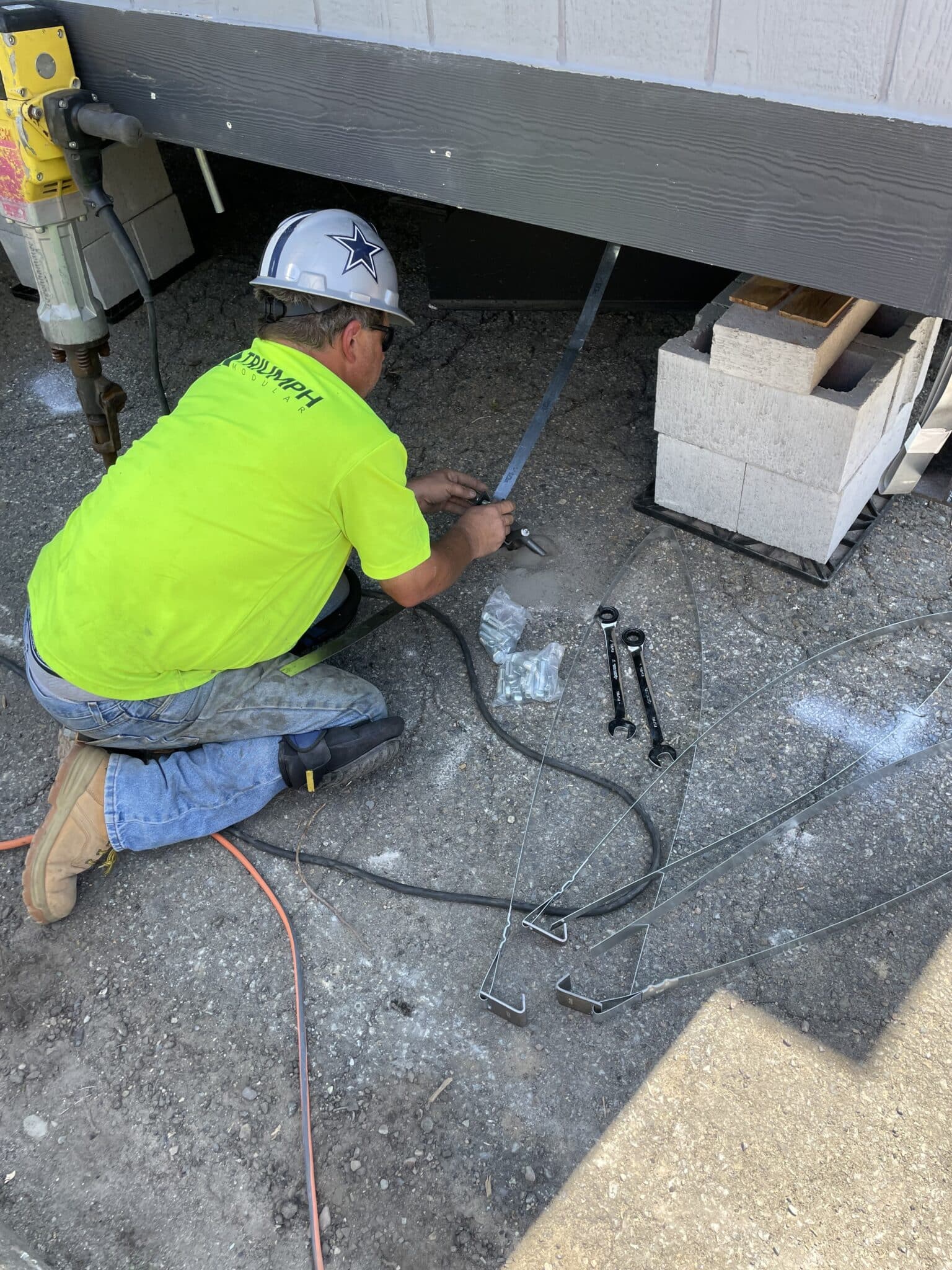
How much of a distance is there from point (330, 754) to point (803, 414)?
1487 mm

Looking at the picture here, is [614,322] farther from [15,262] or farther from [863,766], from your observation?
[15,262]

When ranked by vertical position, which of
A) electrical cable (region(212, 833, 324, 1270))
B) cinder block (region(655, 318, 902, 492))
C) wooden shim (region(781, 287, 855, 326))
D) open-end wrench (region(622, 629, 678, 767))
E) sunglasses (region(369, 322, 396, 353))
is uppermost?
sunglasses (region(369, 322, 396, 353))

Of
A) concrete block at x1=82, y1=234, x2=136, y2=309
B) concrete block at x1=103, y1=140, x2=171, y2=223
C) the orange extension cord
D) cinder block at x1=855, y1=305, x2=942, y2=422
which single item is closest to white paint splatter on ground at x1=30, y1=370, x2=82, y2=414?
concrete block at x1=82, y1=234, x2=136, y2=309

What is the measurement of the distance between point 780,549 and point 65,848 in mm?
2096

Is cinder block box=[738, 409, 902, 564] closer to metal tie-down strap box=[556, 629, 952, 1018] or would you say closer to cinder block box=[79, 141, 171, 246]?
metal tie-down strap box=[556, 629, 952, 1018]

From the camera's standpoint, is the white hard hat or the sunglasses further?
the sunglasses

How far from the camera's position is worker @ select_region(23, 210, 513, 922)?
2045 millimetres

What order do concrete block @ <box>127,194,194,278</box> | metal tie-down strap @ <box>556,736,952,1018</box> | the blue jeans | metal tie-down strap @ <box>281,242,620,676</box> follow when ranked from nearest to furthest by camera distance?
1. metal tie-down strap @ <box>556,736,952,1018</box>
2. the blue jeans
3. metal tie-down strap @ <box>281,242,620,676</box>
4. concrete block @ <box>127,194,194,278</box>

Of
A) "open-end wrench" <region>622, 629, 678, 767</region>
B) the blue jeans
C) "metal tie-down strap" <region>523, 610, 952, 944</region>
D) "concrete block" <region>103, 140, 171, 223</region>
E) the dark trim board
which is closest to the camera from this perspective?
the dark trim board

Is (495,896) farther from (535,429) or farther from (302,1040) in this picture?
(535,429)

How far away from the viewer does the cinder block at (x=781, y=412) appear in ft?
8.05

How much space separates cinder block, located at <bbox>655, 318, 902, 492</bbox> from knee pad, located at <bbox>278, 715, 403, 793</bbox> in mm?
1202

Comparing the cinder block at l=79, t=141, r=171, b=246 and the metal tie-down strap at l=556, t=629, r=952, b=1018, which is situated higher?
the cinder block at l=79, t=141, r=171, b=246

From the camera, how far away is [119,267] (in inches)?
162
